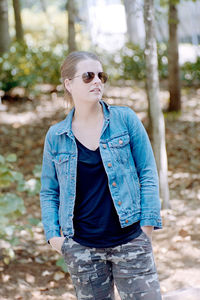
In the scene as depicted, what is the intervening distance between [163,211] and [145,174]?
3.19 metres

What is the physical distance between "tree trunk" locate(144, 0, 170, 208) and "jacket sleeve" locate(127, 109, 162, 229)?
2841 mm

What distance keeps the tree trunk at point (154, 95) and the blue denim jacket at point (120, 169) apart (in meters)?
2.77

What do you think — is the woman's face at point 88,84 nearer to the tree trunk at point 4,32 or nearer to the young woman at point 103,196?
the young woman at point 103,196

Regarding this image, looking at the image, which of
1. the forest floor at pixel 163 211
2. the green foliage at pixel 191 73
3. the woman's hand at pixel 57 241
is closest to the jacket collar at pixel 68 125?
the woman's hand at pixel 57 241

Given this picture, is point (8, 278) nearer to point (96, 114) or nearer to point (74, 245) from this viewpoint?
point (74, 245)

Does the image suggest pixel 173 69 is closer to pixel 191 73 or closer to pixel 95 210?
pixel 191 73

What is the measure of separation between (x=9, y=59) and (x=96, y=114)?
912 cm

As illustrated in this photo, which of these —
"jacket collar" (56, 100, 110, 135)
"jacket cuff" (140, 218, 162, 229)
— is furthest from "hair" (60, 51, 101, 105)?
"jacket cuff" (140, 218, 162, 229)

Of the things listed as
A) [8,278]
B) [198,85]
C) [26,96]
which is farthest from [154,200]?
[198,85]

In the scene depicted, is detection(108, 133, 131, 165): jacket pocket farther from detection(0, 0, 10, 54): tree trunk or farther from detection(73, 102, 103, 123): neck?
detection(0, 0, 10, 54): tree trunk

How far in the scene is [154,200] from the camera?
6.79ft

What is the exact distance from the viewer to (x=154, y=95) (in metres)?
4.95

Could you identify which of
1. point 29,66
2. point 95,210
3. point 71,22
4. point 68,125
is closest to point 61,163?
point 68,125

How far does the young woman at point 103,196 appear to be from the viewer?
2021 millimetres
